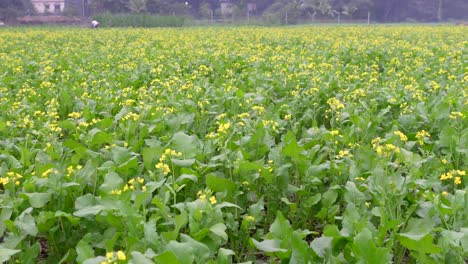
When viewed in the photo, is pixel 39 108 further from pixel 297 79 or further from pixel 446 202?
pixel 446 202

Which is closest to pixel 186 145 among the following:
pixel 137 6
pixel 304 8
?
pixel 137 6

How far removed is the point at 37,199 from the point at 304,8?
178 ft

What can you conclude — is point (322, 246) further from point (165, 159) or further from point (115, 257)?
point (165, 159)

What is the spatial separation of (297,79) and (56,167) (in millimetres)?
3714

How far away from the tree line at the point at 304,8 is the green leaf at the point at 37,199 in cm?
4479

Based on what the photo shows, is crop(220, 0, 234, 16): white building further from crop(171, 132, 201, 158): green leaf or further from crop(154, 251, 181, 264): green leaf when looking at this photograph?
crop(154, 251, 181, 264): green leaf

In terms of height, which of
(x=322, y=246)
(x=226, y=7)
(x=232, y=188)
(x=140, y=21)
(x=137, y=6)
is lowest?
(x=322, y=246)

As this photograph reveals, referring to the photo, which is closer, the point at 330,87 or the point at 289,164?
the point at 289,164

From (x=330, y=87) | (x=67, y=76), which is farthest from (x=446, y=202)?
(x=67, y=76)

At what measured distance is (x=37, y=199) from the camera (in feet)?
7.86

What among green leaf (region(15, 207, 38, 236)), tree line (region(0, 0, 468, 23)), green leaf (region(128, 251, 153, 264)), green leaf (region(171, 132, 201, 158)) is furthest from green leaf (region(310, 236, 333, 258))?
tree line (region(0, 0, 468, 23))

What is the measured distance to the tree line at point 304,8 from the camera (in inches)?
2034

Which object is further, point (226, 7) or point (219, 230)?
point (226, 7)

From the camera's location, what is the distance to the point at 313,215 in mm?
2924
